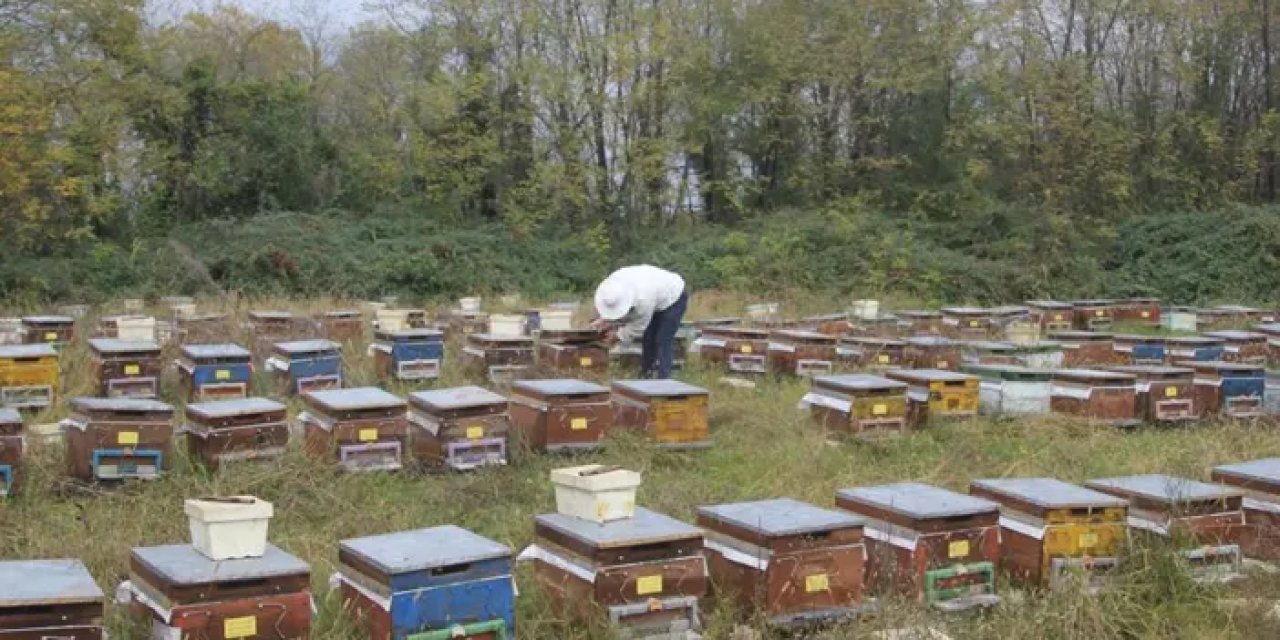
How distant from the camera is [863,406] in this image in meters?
8.44

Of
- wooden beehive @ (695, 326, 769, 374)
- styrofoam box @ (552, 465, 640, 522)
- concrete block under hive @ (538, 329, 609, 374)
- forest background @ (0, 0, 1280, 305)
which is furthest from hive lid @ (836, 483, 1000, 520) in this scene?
forest background @ (0, 0, 1280, 305)

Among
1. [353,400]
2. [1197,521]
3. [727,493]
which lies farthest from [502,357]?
[1197,521]

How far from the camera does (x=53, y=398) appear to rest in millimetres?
8836

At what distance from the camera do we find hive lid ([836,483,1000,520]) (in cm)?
507

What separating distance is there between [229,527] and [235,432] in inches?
111

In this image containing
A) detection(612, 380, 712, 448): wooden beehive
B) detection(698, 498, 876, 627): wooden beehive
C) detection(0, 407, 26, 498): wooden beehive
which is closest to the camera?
detection(698, 498, 876, 627): wooden beehive

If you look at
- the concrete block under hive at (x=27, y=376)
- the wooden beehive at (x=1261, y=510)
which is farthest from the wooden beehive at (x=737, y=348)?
the wooden beehive at (x=1261, y=510)

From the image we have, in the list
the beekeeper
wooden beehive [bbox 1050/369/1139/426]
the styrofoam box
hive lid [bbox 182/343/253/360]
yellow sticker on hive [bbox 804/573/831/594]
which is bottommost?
yellow sticker on hive [bbox 804/573/831/594]

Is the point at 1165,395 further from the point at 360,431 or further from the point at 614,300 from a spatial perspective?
the point at 360,431

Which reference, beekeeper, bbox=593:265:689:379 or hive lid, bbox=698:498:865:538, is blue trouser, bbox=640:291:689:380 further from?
hive lid, bbox=698:498:865:538

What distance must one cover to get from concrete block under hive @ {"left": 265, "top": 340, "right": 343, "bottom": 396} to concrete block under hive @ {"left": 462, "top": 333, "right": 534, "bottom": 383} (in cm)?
119

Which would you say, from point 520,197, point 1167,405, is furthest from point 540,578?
point 520,197

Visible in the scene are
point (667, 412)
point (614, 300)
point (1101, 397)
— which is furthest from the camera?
point (614, 300)

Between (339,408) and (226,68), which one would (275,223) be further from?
(339,408)
